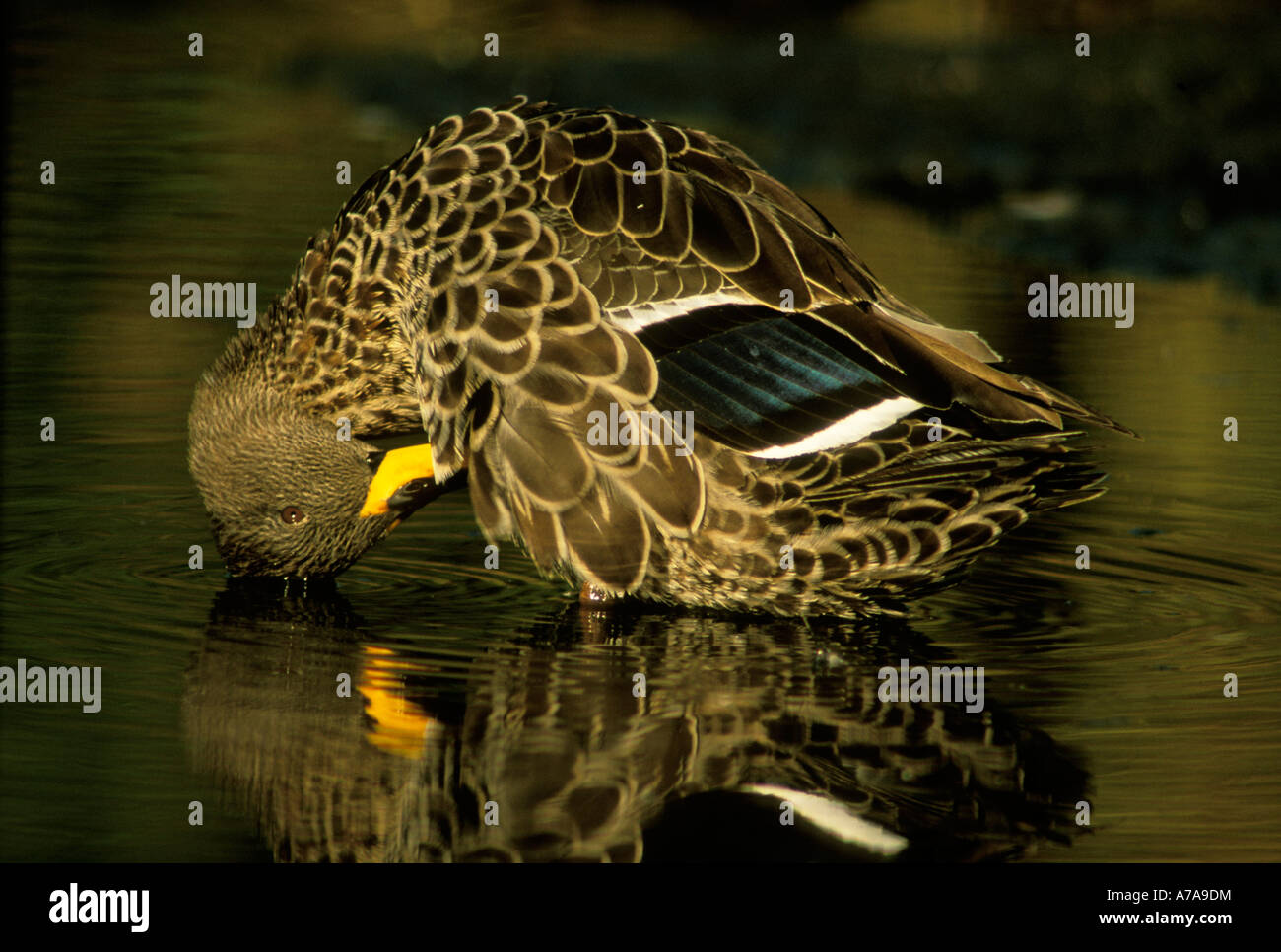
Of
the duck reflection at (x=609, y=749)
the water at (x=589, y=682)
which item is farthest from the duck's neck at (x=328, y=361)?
the duck reflection at (x=609, y=749)

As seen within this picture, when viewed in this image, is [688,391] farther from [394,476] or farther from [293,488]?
[293,488]

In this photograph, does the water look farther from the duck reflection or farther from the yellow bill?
the yellow bill

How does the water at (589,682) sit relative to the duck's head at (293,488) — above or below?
below

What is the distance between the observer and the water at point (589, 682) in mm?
4957

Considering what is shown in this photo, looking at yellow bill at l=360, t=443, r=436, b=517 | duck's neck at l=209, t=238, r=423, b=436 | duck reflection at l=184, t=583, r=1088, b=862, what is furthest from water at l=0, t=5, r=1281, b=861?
duck's neck at l=209, t=238, r=423, b=436

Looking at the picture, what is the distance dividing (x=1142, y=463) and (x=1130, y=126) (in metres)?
7.05

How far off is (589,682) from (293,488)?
4.95ft

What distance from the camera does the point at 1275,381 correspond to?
1002 cm

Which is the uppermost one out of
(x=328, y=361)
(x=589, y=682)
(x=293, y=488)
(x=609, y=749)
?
(x=328, y=361)

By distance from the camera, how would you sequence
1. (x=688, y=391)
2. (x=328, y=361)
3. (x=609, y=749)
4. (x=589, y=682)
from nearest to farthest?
(x=609, y=749)
(x=589, y=682)
(x=688, y=391)
(x=328, y=361)

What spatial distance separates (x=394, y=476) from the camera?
6922 mm

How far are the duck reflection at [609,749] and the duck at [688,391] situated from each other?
335mm

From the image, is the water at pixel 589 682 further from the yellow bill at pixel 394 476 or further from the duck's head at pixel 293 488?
the yellow bill at pixel 394 476

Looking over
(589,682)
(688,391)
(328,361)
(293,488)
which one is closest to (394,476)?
(293,488)
